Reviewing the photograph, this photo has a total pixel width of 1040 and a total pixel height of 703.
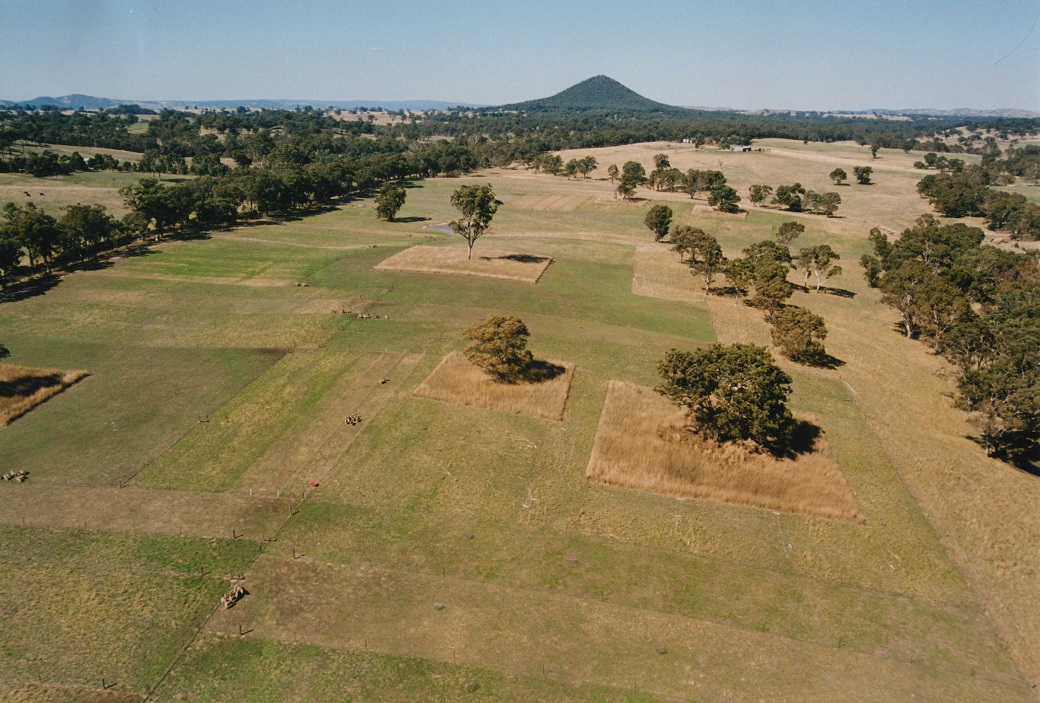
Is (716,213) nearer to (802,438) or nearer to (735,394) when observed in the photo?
(802,438)

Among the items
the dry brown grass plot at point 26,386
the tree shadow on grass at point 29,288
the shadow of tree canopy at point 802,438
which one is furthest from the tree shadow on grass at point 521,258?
the tree shadow on grass at point 29,288

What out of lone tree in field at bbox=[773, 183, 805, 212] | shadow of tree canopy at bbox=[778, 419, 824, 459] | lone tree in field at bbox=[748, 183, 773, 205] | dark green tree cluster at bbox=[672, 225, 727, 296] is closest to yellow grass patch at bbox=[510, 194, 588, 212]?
lone tree in field at bbox=[748, 183, 773, 205]

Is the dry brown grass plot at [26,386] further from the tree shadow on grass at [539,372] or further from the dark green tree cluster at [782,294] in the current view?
the dark green tree cluster at [782,294]

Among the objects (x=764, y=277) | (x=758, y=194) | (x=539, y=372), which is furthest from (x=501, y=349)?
(x=758, y=194)

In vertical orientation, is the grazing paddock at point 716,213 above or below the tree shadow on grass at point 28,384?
above

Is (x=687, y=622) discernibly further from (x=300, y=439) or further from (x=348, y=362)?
(x=348, y=362)

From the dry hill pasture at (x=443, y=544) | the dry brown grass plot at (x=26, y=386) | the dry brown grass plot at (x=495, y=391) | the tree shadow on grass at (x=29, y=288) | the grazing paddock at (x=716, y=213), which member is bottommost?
the dry hill pasture at (x=443, y=544)

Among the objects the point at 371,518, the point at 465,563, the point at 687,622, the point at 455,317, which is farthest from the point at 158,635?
the point at 455,317
